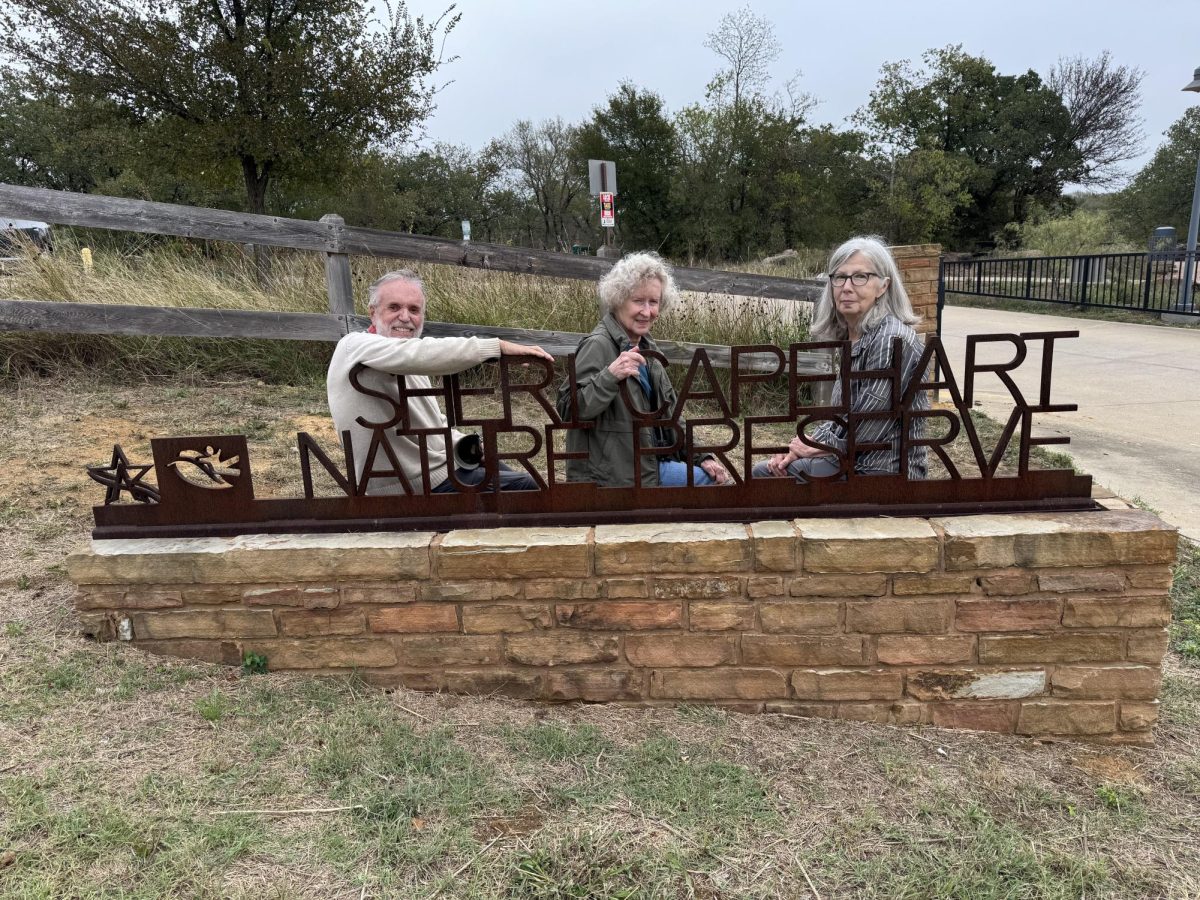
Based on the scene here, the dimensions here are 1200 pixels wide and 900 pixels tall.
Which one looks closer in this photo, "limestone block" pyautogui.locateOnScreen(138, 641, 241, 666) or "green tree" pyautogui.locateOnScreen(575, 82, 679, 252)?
"limestone block" pyautogui.locateOnScreen(138, 641, 241, 666)

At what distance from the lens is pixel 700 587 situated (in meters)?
2.24

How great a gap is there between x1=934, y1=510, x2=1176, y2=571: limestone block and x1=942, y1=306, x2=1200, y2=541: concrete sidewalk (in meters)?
1.86

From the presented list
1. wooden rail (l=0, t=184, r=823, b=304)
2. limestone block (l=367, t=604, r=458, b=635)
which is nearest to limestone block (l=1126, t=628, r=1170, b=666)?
limestone block (l=367, t=604, r=458, b=635)

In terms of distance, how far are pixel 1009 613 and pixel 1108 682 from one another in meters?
0.35

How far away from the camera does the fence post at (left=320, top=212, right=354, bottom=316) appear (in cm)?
558

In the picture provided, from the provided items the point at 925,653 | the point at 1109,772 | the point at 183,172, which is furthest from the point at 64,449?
the point at 183,172

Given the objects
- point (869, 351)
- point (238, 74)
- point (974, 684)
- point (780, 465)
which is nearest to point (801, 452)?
point (780, 465)

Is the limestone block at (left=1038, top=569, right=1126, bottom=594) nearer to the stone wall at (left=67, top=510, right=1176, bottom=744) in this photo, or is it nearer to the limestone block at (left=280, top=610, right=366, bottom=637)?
the stone wall at (left=67, top=510, right=1176, bottom=744)

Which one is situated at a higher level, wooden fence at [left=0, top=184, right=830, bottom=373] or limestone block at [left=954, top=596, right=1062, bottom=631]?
wooden fence at [left=0, top=184, right=830, bottom=373]

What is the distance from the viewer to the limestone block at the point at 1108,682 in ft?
7.23

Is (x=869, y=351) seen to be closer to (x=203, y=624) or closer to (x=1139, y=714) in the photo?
(x=1139, y=714)

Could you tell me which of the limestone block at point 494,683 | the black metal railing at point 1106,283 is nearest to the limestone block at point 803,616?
the limestone block at point 494,683

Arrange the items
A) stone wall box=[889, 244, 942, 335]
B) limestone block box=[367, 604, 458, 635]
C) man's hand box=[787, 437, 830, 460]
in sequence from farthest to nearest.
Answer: stone wall box=[889, 244, 942, 335]
man's hand box=[787, 437, 830, 460]
limestone block box=[367, 604, 458, 635]

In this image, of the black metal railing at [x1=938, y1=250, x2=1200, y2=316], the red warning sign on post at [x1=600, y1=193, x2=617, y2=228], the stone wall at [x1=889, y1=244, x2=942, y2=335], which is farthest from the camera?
the black metal railing at [x1=938, y1=250, x2=1200, y2=316]
